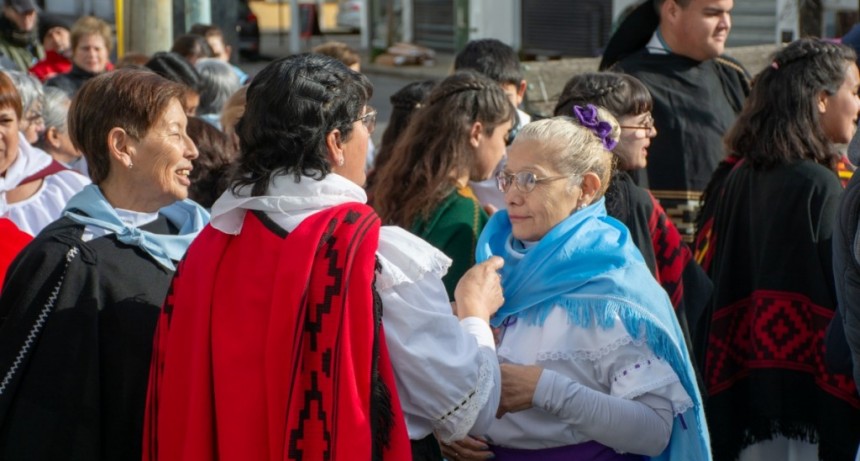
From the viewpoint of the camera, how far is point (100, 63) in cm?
905

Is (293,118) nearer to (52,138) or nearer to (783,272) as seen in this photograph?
(783,272)

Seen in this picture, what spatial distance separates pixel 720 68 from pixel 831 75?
4.87 feet

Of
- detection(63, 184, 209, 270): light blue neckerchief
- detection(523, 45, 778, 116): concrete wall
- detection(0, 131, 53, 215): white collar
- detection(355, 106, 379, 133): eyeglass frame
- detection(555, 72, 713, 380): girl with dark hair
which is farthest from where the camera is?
detection(523, 45, 778, 116): concrete wall

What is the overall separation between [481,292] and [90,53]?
6.67 meters

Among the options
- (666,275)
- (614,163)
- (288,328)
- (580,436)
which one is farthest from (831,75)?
(288,328)

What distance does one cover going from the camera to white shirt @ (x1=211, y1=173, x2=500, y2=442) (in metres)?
2.70

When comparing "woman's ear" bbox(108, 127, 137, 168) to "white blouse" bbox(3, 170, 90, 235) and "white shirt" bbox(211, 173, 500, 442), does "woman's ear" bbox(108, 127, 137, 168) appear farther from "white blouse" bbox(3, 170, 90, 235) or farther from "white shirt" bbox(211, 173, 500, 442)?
"white blouse" bbox(3, 170, 90, 235)

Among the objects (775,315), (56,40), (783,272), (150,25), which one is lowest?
(775,315)

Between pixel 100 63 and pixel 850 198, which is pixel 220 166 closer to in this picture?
pixel 850 198

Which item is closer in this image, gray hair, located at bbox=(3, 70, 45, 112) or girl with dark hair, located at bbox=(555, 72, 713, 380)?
girl with dark hair, located at bbox=(555, 72, 713, 380)

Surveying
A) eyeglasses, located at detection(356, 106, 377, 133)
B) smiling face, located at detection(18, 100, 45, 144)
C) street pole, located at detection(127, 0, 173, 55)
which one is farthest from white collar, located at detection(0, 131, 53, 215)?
street pole, located at detection(127, 0, 173, 55)

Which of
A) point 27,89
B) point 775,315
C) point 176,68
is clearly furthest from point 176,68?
point 775,315

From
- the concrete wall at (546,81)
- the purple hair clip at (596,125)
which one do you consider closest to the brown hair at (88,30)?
the concrete wall at (546,81)

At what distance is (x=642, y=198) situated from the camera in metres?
3.90
